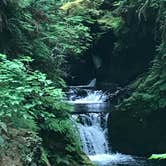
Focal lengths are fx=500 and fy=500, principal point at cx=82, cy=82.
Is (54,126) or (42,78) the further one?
(54,126)

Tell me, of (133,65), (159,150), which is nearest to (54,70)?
(159,150)

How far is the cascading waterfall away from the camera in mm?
15430

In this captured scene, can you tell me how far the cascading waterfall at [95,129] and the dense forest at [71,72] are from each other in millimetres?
356

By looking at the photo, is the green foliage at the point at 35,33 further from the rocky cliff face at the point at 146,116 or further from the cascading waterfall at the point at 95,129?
the rocky cliff face at the point at 146,116

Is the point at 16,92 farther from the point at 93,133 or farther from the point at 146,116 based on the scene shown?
the point at 93,133

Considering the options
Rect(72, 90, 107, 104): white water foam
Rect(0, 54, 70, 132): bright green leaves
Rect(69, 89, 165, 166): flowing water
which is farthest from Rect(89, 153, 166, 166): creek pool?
Rect(0, 54, 70, 132): bright green leaves

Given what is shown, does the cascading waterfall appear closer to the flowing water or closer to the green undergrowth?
the flowing water

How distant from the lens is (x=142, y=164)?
1444 centimetres

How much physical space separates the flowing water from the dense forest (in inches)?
14.0

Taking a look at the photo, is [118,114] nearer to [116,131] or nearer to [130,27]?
[116,131]

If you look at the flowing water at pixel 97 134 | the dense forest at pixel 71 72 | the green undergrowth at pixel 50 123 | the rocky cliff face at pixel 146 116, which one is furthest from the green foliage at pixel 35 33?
the rocky cliff face at pixel 146 116

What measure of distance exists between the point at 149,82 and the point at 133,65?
17.1 ft

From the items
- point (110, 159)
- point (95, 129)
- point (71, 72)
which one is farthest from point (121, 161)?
point (71, 72)

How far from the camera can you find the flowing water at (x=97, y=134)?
1476cm
